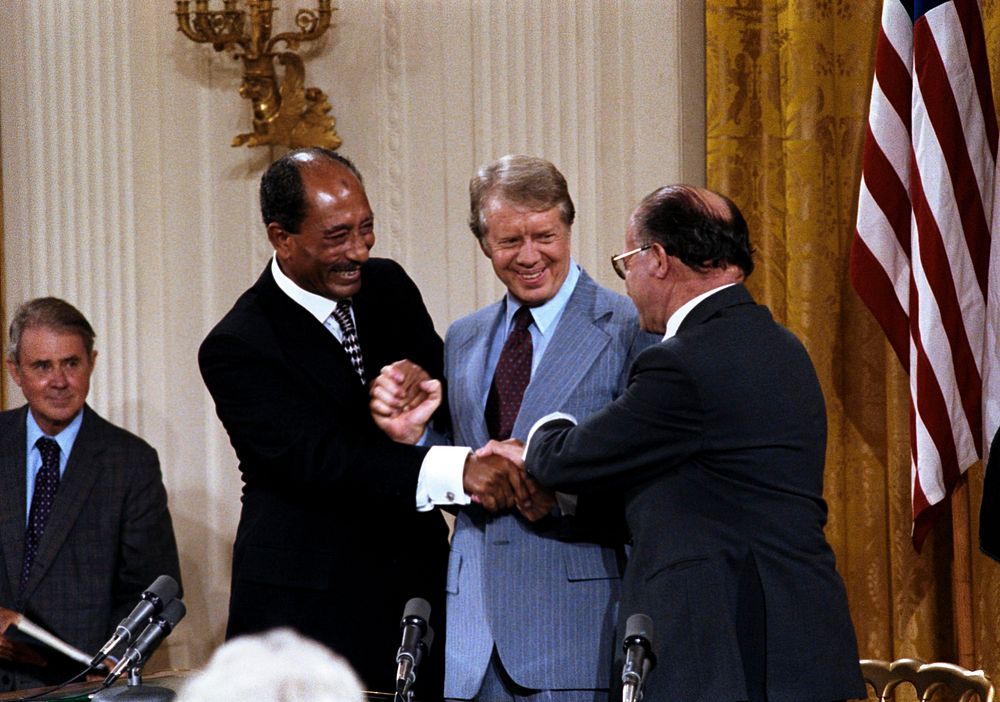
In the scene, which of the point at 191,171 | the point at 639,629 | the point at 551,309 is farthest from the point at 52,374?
the point at 639,629

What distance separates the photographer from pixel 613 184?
5164 millimetres

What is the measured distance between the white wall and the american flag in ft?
4.18

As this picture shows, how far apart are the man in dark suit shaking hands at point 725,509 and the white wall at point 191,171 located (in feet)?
7.58

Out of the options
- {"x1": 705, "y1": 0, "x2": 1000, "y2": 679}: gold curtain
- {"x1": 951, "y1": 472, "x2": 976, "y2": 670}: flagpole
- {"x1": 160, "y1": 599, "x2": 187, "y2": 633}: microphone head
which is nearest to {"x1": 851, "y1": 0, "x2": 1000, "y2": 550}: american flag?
{"x1": 951, "y1": 472, "x2": 976, "y2": 670}: flagpole

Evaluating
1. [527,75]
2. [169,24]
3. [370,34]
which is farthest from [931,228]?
[169,24]

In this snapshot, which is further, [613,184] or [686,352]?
[613,184]

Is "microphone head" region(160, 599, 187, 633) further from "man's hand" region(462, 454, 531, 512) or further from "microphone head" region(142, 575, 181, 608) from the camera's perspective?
"man's hand" region(462, 454, 531, 512)

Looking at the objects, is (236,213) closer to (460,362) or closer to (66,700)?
(460,362)

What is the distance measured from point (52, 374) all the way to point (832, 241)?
8.38ft

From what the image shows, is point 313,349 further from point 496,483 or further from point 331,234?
point 496,483

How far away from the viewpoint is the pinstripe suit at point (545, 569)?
3242 mm

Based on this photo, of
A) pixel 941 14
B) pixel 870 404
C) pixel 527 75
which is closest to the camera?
pixel 941 14

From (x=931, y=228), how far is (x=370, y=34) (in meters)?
2.13

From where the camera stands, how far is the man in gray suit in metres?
3.25
